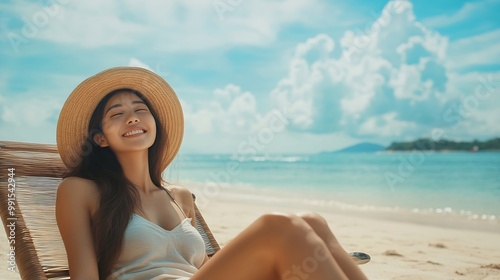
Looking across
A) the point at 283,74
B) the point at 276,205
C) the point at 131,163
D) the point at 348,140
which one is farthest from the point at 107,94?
the point at 348,140

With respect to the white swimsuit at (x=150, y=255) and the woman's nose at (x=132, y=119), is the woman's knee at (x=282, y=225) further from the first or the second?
the woman's nose at (x=132, y=119)

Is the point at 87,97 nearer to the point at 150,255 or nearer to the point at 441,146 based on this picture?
the point at 150,255

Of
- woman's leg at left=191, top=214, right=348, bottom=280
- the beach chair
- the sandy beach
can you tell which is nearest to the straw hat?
the beach chair

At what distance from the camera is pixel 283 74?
1475 inches

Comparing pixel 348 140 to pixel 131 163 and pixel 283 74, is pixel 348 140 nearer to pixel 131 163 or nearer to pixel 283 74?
pixel 283 74

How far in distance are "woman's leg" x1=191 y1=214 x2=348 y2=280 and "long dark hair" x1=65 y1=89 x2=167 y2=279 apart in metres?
0.47

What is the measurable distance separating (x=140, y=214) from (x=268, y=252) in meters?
0.76

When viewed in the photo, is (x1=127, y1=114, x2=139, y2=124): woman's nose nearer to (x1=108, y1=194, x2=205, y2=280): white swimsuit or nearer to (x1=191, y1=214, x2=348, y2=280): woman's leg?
(x1=108, y1=194, x2=205, y2=280): white swimsuit

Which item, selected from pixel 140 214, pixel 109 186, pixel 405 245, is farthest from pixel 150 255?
pixel 405 245

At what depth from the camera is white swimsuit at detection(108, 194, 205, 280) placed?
228 centimetres

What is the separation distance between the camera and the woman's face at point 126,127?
8.24ft

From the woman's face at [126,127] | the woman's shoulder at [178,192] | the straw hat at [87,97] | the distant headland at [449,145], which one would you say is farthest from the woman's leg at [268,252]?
the distant headland at [449,145]

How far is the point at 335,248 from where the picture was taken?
2.10 metres

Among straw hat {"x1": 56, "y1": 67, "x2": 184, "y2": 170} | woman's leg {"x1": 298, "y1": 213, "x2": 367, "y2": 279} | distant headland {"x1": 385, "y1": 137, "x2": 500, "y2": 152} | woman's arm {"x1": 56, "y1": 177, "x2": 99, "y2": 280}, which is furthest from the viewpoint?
distant headland {"x1": 385, "y1": 137, "x2": 500, "y2": 152}
